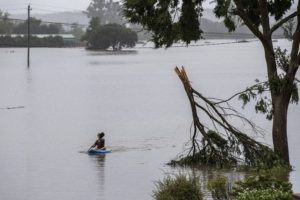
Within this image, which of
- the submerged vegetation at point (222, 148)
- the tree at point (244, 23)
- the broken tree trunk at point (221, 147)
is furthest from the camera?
the broken tree trunk at point (221, 147)

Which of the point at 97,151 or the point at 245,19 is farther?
the point at 97,151

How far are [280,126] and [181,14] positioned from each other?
5.46 meters

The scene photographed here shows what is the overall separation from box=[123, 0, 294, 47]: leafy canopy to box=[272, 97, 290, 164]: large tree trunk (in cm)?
321

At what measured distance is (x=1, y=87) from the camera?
138625 millimetres

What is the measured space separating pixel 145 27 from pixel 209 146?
207 inches

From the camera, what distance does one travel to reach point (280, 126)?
31500mm

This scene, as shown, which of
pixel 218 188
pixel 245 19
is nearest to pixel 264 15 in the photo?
pixel 245 19

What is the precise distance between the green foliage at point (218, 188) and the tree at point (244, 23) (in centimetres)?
1089

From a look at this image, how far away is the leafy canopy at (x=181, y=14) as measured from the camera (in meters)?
30.7

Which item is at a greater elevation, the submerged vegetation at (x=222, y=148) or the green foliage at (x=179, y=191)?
the green foliage at (x=179, y=191)

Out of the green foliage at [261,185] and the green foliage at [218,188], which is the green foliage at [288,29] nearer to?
the green foliage at [218,188]

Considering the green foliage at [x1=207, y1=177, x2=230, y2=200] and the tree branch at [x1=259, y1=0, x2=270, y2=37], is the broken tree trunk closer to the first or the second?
the tree branch at [x1=259, y1=0, x2=270, y2=37]

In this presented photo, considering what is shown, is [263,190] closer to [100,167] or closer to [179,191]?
[179,191]

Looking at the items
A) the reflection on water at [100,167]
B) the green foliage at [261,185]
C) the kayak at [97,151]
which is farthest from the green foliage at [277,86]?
the kayak at [97,151]
